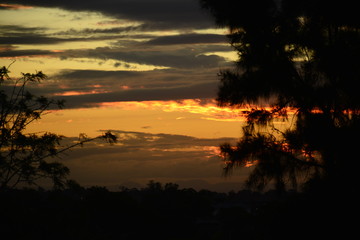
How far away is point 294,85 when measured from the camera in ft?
44.3

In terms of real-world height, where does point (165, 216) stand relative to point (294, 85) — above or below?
below

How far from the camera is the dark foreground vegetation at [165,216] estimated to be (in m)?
12.4

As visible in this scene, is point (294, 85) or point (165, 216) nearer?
point (294, 85)

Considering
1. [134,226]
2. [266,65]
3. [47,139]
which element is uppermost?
[266,65]

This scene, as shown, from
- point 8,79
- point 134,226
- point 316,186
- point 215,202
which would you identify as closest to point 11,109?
point 8,79

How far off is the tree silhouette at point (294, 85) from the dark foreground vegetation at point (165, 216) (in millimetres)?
780

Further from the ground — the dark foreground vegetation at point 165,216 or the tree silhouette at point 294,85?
the tree silhouette at point 294,85

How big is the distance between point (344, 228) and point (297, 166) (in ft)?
6.47

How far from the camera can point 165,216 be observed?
53312mm

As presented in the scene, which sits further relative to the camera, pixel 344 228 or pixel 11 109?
pixel 11 109

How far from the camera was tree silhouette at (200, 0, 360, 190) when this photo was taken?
42.0 feet

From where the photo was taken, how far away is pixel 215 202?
69.9 meters

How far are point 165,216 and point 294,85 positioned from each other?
41.3 metres

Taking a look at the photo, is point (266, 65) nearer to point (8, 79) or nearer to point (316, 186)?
point (316, 186)
